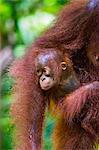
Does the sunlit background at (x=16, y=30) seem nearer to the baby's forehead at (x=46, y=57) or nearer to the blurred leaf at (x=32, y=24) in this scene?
the blurred leaf at (x=32, y=24)

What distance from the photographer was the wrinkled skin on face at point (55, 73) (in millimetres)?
3035

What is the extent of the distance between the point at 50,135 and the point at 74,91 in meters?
0.42

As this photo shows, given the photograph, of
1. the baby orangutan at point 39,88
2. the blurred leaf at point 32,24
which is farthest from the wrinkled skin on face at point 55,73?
the blurred leaf at point 32,24

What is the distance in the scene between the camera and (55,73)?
3.05 metres

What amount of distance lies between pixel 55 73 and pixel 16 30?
142 cm

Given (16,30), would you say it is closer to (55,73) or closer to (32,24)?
(32,24)

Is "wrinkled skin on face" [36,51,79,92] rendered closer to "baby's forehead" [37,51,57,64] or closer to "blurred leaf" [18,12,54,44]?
"baby's forehead" [37,51,57,64]

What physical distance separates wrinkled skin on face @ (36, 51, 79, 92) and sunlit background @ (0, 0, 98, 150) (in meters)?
0.39

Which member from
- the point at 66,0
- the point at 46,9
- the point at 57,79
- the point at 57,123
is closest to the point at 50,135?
the point at 57,123

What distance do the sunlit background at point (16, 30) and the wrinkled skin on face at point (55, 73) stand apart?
15.3 inches

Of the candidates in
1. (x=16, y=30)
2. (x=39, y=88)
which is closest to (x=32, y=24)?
(x=16, y=30)

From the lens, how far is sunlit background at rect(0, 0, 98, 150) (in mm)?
3666

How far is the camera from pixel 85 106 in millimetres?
2971

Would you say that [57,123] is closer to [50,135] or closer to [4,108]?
[50,135]
